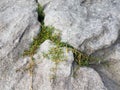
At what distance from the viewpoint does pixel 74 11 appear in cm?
577

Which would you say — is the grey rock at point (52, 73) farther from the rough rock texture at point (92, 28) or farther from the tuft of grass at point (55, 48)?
the rough rock texture at point (92, 28)

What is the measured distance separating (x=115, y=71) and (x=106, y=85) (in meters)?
0.58

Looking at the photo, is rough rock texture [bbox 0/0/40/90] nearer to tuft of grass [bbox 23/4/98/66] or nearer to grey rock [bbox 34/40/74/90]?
tuft of grass [bbox 23/4/98/66]

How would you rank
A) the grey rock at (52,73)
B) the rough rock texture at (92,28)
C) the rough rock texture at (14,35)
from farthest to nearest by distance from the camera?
the rough rock texture at (92,28) → the rough rock texture at (14,35) → the grey rock at (52,73)

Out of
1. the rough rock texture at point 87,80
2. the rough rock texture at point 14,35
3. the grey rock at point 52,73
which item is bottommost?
the rough rock texture at point 87,80

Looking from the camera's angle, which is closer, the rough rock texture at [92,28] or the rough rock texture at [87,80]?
the rough rock texture at [87,80]

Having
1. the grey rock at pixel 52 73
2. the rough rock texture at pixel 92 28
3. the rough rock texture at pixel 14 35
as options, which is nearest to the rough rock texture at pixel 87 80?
the grey rock at pixel 52 73

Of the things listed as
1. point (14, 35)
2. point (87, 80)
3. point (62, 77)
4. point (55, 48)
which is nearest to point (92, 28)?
point (55, 48)

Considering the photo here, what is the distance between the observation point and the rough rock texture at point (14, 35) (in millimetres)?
5098

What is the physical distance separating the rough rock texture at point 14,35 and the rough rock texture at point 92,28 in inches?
14.0

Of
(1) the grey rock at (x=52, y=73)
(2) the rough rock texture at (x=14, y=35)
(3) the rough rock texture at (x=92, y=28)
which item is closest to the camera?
(1) the grey rock at (x=52, y=73)

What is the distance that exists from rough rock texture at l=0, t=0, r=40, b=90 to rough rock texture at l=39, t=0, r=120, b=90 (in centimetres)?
35

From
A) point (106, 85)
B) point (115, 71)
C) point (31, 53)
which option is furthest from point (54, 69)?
point (115, 71)

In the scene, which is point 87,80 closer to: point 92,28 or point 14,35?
point 92,28
